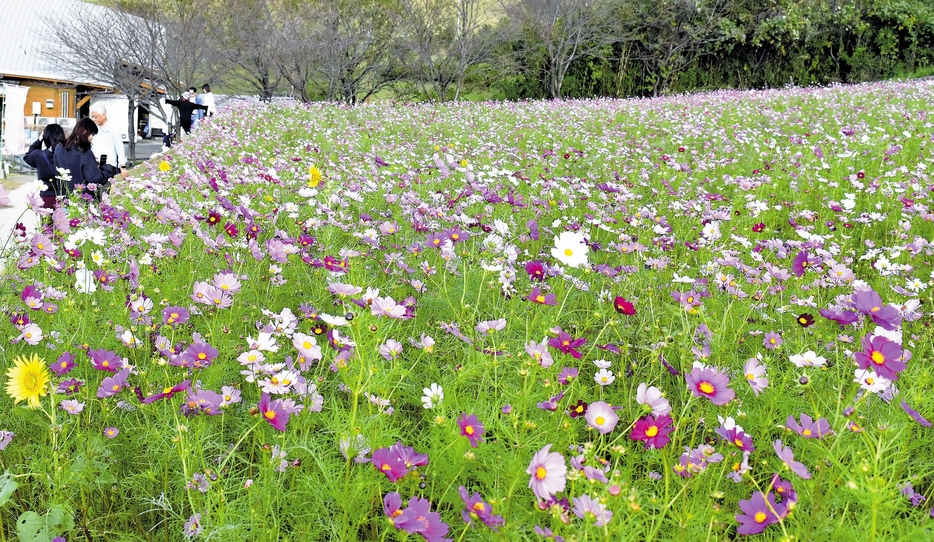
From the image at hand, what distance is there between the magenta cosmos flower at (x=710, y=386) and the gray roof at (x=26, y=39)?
91.8 ft

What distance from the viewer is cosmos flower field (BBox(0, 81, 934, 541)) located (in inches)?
51.2

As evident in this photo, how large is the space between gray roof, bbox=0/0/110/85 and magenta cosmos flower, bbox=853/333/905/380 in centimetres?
2816

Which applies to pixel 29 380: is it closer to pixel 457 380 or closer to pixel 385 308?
pixel 385 308

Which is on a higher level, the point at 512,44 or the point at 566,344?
the point at 512,44

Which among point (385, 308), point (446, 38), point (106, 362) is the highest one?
point (446, 38)

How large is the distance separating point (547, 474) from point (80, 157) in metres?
5.67

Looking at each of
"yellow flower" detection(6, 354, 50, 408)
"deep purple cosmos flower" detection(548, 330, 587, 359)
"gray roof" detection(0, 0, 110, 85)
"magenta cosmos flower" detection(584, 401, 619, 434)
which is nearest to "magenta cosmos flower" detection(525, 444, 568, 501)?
"magenta cosmos flower" detection(584, 401, 619, 434)

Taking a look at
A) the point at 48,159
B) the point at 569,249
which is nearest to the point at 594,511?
the point at 569,249

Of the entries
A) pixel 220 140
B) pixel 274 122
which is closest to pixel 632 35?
pixel 274 122

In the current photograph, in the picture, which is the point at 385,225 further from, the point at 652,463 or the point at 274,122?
the point at 274,122

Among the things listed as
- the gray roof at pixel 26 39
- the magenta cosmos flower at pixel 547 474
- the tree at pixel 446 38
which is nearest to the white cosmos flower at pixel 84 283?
the magenta cosmos flower at pixel 547 474

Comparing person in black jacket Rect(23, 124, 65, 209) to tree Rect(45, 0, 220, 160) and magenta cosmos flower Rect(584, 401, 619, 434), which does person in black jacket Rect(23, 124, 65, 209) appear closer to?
magenta cosmos flower Rect(584, 401, 619, 434)

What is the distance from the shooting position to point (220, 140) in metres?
7.52

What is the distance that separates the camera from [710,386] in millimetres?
1306
